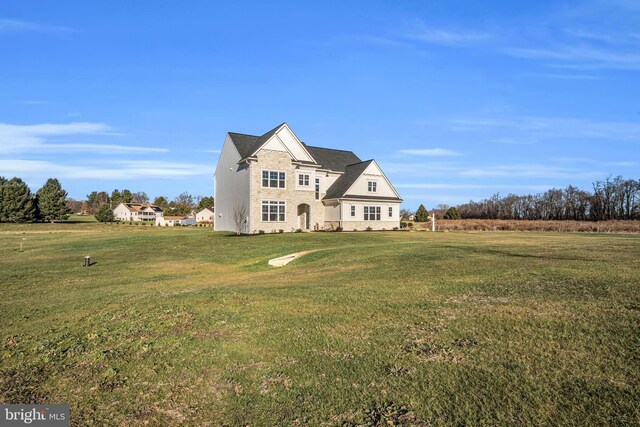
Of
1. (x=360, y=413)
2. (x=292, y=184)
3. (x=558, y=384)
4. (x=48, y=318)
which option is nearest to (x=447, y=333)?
(x=558, y=384)

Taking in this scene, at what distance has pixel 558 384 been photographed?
4332 mm

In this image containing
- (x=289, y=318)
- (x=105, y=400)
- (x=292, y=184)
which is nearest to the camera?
(x=105, y=400)

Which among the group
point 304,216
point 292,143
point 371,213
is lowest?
point 304,216

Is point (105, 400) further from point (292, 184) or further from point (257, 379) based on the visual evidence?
point (292, 184)

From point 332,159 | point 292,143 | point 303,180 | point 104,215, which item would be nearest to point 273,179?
point 303,180

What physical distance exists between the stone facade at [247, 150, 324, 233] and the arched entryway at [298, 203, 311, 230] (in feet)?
2.30

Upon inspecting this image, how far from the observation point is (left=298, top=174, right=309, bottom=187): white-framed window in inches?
1468

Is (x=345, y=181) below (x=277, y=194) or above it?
above

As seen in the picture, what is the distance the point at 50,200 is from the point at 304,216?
56.6m

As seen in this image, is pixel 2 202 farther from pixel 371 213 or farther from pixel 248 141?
pixel 371 213

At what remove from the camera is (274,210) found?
35188mm

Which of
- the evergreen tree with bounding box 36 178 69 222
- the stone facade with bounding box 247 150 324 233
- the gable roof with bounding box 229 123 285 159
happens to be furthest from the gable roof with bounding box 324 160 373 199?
the evergreen tree with bounding box 36 178 69 222

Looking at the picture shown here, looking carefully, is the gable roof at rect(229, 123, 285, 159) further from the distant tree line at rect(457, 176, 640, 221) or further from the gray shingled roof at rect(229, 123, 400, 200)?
the distant tree line at rect(457, 176, 640, 221)

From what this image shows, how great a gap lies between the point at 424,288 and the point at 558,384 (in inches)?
195
